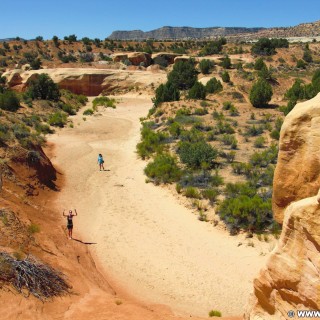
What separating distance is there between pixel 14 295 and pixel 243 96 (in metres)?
30.7

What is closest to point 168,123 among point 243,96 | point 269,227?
point 243,96

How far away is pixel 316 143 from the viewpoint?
5.11 metres

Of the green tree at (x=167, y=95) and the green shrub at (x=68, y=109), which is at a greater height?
the green tree at (x=167, y=95)

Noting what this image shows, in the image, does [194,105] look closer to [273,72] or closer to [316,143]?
[273,72]

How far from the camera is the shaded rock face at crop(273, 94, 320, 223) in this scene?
5.20 meters

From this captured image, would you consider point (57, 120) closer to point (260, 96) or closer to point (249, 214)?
point (260, 96)

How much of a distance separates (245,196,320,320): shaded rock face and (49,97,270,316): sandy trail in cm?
464

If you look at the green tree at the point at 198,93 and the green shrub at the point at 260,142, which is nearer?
the green shrub at the point at 260,142

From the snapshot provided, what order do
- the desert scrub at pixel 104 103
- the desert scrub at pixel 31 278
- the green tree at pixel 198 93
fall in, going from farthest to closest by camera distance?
the desert scrub at pixel 104 103 → the green tree at pixel 198 93 → the desert scrub at pixel 31 278

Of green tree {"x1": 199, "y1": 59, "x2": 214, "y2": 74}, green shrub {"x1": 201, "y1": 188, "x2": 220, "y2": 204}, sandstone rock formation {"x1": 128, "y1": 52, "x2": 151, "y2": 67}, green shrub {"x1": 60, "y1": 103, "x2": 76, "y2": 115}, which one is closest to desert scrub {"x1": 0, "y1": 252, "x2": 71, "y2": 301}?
green shrub {"x1": 201, "y1": 188, "x2": 220, "y2": 204}

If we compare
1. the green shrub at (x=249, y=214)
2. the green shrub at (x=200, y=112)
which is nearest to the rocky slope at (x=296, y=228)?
the green shrub at (x=249, y=214)

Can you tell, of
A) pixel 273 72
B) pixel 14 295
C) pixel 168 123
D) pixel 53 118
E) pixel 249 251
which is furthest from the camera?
pixel 273 72

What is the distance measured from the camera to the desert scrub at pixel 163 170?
1838 centimetres

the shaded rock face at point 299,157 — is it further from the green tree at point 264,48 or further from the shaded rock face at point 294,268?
the green tree at point 264,48
